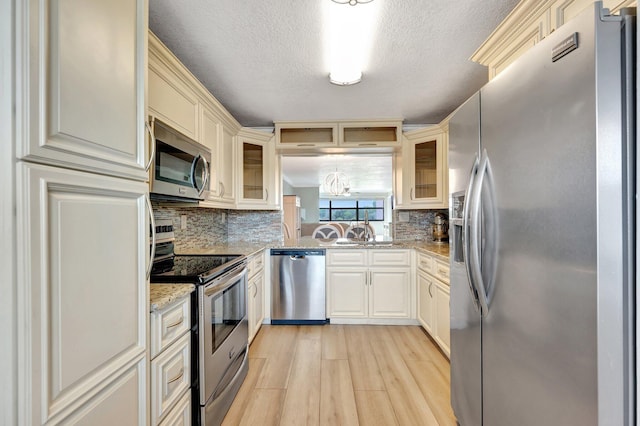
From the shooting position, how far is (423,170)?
3.38 metres

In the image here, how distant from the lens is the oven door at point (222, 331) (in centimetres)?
149

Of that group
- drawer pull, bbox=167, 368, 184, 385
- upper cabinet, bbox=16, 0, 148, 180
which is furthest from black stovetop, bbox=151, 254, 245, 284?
upper cabinet, bbox=16, 0, 148, 180

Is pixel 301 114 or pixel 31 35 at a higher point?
pixel 301 114

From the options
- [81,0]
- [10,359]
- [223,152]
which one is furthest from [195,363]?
[223,152]

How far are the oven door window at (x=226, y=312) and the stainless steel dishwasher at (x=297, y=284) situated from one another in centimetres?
98

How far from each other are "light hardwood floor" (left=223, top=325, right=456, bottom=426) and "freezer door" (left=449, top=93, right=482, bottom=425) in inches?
14.7

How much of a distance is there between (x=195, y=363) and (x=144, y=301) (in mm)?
619

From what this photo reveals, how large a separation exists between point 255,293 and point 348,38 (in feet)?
7.01

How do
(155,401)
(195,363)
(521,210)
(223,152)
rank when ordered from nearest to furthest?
(521,210), (155,401), (195,363), (223,152)

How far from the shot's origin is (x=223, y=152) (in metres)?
2.78

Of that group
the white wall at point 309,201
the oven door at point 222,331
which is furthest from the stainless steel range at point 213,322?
the white wall at point 309,201

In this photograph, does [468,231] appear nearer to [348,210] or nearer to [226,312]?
[226,312]

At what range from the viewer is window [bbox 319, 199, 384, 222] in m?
12.7

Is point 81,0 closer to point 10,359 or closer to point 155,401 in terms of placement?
point 10,359
